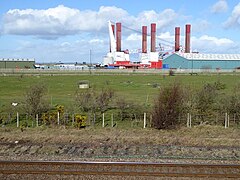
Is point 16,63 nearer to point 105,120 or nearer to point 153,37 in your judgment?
point 153,37

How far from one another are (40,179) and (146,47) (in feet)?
409

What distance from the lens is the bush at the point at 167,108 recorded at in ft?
71.1

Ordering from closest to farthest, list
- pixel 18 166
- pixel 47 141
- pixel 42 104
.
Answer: pixel 18 166
pixel 47 141
pixel 42 104

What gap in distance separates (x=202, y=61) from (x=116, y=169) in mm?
117788

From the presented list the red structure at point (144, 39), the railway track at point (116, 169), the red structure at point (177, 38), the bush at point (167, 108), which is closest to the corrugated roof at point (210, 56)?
the red structure at point (177, 38)

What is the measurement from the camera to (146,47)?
438 ft

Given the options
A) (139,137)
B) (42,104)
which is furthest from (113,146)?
(42,104)

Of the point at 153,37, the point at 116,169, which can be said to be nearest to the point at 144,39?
the point at 153,37

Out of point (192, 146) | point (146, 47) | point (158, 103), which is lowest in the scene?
point (192, 146)

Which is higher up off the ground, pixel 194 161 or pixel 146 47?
pixel 146 47

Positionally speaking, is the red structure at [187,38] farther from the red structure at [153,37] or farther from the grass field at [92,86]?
the grass field at [92,86]

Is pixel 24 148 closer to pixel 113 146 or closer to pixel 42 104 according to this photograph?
pixel 113 146

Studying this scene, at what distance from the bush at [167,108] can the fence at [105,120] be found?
0.74m

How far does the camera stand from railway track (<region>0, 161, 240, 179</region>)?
11.4 metres
